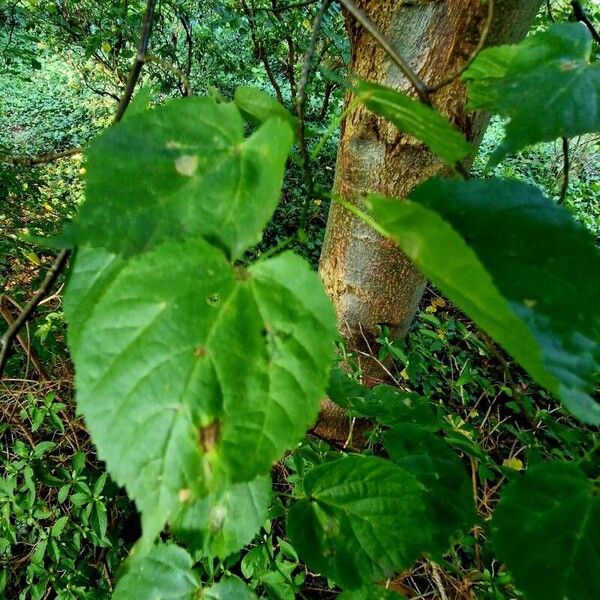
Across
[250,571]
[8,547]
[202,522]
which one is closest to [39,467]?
[8,547]

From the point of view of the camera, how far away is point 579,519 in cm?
60

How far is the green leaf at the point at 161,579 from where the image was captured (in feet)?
2.38

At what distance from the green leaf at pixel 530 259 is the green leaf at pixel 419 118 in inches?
1.2

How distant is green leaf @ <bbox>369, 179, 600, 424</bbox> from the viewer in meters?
0.32

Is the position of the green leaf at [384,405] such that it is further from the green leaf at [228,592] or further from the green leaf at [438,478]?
the green leaf at [228,592]

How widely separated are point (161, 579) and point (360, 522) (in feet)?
1.18

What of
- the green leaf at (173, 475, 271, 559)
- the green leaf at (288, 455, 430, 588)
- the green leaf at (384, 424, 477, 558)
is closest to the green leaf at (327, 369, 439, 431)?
the green leaf at (384, 424, 477, 558)

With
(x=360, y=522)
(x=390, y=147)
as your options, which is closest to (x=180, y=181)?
(x=360, y=522)

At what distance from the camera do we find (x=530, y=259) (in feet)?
1.30

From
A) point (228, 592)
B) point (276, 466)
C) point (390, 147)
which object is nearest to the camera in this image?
point (228, 592)

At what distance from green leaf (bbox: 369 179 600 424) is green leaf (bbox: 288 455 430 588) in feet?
1.09

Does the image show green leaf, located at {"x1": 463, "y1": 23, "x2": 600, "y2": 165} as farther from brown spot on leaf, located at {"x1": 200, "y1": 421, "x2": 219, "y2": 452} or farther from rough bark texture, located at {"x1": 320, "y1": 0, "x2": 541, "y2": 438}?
brown spot on leaf, located at {"x1": 200, "y1": 421, "x2": 219, "y2": 452}

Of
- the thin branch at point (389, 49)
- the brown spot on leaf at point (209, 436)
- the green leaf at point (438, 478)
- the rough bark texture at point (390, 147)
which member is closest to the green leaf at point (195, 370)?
the brown spot on leaf at point (209, 436)

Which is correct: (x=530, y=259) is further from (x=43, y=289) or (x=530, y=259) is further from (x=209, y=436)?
(x=43, y=289)
